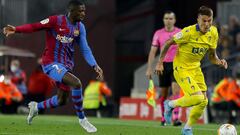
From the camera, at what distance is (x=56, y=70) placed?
48.1 feet

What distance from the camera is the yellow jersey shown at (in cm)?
1445

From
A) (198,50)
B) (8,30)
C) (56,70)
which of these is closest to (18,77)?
(56,70)

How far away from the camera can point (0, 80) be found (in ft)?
91.3

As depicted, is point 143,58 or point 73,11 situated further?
point 143,58

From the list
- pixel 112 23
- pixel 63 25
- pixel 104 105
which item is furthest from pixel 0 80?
pixel 63 25

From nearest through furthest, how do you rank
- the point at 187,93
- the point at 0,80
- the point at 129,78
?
1. the point at 187,93
2. the point at 0,80
3. the point at 129,78

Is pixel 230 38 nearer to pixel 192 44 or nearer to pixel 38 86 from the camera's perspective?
pixel 38 86

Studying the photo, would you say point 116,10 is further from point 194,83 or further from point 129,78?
point 194,83

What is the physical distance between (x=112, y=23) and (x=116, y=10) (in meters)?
0.58

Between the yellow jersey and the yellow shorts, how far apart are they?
0.29 ft

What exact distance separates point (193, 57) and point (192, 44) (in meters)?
0.26

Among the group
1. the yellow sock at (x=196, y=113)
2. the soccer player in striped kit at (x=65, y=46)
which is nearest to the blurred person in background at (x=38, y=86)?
the soccer player in striped kit at (x=65, y=46)

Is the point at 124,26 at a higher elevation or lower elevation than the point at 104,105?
higher

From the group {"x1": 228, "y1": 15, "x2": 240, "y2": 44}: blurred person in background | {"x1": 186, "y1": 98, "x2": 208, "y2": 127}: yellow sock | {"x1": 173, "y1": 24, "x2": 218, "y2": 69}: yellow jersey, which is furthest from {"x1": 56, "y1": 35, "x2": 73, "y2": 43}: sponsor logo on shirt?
{"x1": 228, "y1": 15, "x2": 240, "y2": 44}: blurred person in background
